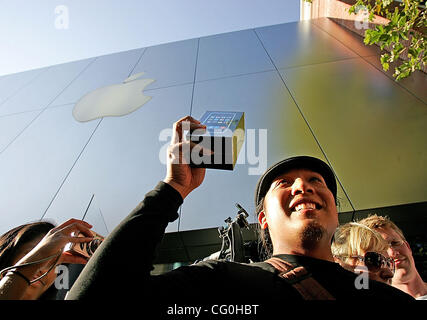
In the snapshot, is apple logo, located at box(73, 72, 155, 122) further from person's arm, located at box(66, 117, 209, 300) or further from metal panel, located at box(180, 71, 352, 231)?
person's arm, located at box(66, 117, 209, 300)

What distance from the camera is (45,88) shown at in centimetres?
590

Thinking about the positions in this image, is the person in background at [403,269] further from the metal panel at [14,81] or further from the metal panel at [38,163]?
the metal panel at [14,81]

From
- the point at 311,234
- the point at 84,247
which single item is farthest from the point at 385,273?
the point at 84,247

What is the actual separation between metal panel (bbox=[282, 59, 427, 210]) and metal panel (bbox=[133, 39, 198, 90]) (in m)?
1.70

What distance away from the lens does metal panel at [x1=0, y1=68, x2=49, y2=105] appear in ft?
20.3

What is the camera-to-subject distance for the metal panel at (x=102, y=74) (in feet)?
17.4

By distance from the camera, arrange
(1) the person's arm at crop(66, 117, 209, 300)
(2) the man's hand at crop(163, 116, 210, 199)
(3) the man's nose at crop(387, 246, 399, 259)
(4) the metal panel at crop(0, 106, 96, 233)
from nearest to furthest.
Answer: (1) the person's arm at crop(66, 117, 209, 300) < (2) the man's hand at crop(163, 116, 210, 199) < (3) the man's nose at crop(387, 246, 399, 259) < (4) the metal panel at crop(0, 106, 96, 233)

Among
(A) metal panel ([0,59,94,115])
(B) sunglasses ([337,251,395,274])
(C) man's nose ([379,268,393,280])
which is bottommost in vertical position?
(C) man's nose ([379,268,393,280])

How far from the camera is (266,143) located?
322 cm

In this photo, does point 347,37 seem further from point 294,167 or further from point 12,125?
point 12,125

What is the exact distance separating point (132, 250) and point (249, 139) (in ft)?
8.72

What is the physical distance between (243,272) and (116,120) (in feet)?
12.0

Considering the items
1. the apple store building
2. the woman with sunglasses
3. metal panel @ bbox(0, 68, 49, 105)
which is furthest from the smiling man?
metal panel @ bbox(0, 68, 49, 105)
